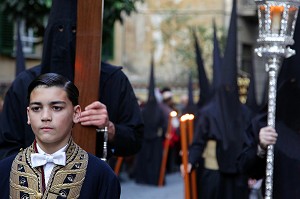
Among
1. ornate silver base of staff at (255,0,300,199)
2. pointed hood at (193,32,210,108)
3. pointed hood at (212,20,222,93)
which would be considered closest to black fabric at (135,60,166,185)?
pointed hood at (193,32,210,108)

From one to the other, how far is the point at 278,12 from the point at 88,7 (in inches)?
66.7

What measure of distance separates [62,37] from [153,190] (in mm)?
10154

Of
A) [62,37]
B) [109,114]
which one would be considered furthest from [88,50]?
[109,114]

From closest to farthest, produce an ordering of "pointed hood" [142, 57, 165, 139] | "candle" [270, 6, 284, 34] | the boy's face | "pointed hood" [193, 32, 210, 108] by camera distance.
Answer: the boy's face < "candle" [270, 6, 284, 34] < "pointed hood" [193, 32, 210, 108] < "pointed hood" [142, 57, 165, 139]

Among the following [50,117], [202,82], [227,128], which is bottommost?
[227,128]

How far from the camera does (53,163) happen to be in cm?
294

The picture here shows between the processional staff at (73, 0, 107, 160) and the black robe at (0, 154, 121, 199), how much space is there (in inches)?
24.8

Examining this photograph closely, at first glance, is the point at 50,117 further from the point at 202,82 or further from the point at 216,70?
the point at 202,82

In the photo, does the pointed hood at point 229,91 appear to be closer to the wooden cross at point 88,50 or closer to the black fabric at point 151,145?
the wooden cross at point 88,50

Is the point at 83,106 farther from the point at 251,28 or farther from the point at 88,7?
the point at 251,28

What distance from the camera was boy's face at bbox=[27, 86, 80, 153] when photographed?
2883 millimetres

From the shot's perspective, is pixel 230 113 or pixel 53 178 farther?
pixel 230 113

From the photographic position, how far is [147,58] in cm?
2414

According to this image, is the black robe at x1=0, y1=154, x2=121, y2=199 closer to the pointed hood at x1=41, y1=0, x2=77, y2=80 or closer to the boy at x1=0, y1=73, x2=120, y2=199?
the boy at x1=0, y1=73, x2=120, y2=199
